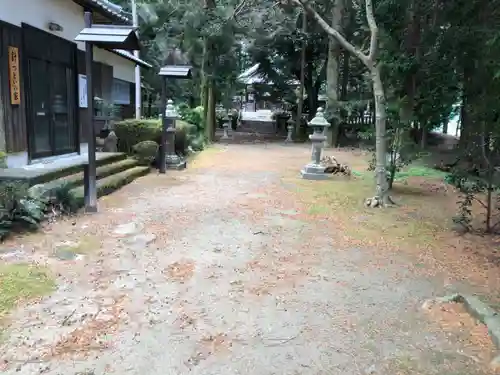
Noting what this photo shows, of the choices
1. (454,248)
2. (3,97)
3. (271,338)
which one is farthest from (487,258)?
(3,97)

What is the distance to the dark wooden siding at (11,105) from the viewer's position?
633 cm

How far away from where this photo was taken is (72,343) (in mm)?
2607

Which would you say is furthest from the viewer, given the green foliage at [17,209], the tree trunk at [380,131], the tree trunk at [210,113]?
the tree trunk at [210,113]

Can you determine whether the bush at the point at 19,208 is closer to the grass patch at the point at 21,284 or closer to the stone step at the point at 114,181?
the stone step at the point at 114,181

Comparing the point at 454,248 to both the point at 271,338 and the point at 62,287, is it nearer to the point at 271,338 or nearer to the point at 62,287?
the point at 271,338

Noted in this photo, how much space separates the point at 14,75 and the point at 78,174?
165cm

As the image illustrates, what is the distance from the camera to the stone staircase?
552cm

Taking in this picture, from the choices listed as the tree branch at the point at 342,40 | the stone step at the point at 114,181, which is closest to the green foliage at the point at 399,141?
the tree branch at the point at 342,40

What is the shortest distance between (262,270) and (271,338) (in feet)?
4.01

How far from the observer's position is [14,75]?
6.57 meters

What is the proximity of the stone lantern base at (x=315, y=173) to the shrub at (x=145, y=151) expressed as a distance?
3160 millimetres

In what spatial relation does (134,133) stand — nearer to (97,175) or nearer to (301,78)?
(97,175)

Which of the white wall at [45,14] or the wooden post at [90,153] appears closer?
the wooden post at [90,153]

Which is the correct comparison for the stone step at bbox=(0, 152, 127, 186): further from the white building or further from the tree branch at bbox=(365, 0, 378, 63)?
the tree branch at bbox=(365, 0, 378, 63)
